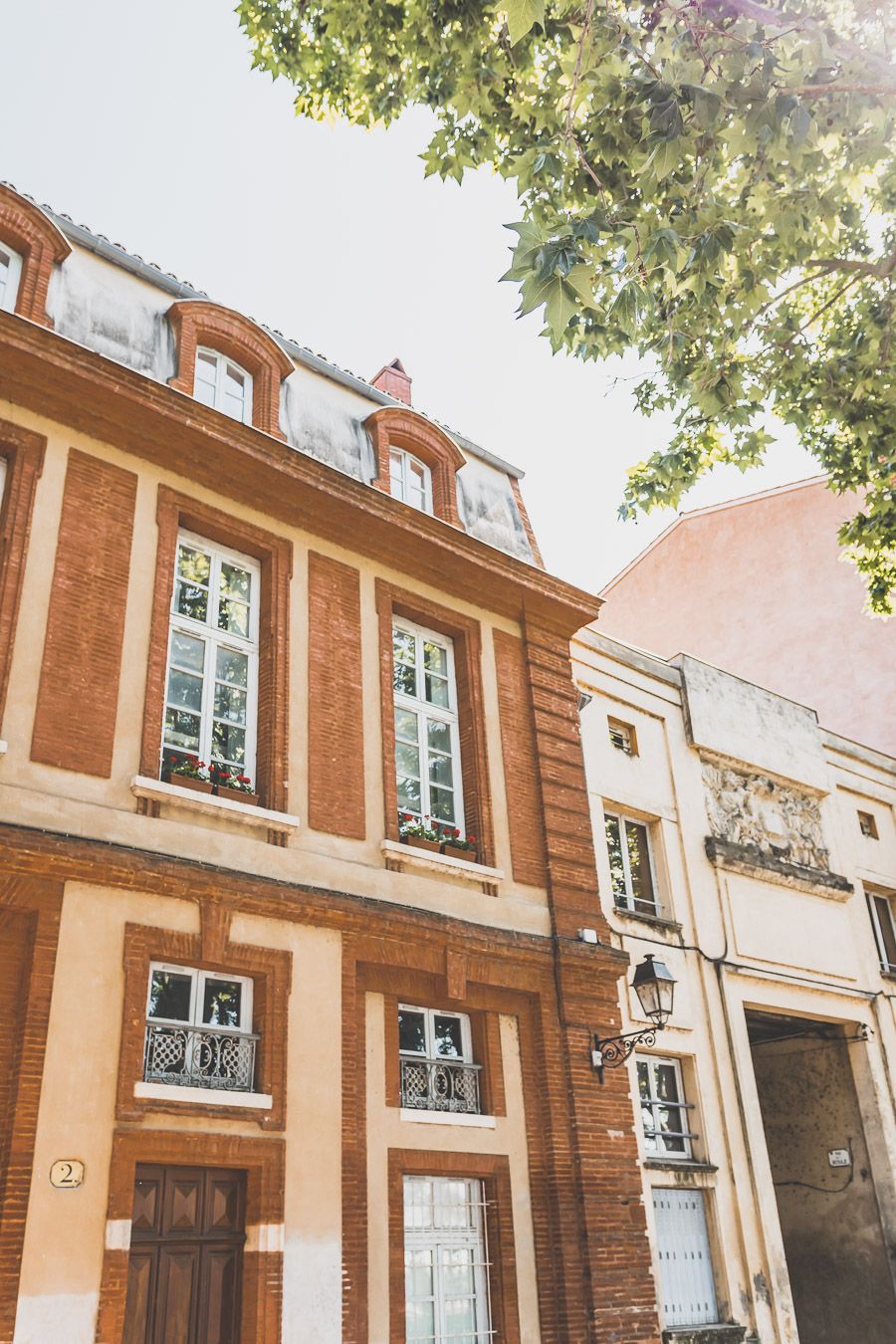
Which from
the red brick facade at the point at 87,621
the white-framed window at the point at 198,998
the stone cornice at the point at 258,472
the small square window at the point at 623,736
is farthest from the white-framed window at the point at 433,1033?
the small square window at the point at 623,736

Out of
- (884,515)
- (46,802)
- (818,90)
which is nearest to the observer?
(818,90)

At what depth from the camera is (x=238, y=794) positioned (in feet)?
31.7

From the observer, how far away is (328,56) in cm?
1075

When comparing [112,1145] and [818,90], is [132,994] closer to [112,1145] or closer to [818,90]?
[112,1145]

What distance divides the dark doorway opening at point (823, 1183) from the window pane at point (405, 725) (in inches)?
259

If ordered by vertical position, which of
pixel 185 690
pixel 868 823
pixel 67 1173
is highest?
pixel 868 823

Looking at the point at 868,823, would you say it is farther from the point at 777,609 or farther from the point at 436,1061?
the point at 436,1061

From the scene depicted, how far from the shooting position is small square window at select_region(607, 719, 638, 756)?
563 inches

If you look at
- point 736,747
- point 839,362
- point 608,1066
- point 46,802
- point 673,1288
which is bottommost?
point 673,1288

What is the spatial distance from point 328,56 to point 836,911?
12437mm

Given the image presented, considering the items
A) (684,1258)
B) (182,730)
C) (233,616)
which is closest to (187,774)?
(182,730)

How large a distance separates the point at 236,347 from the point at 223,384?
0.42 m

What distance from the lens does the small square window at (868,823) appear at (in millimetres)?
17859

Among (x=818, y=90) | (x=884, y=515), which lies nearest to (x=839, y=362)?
(x=884, y=515)
